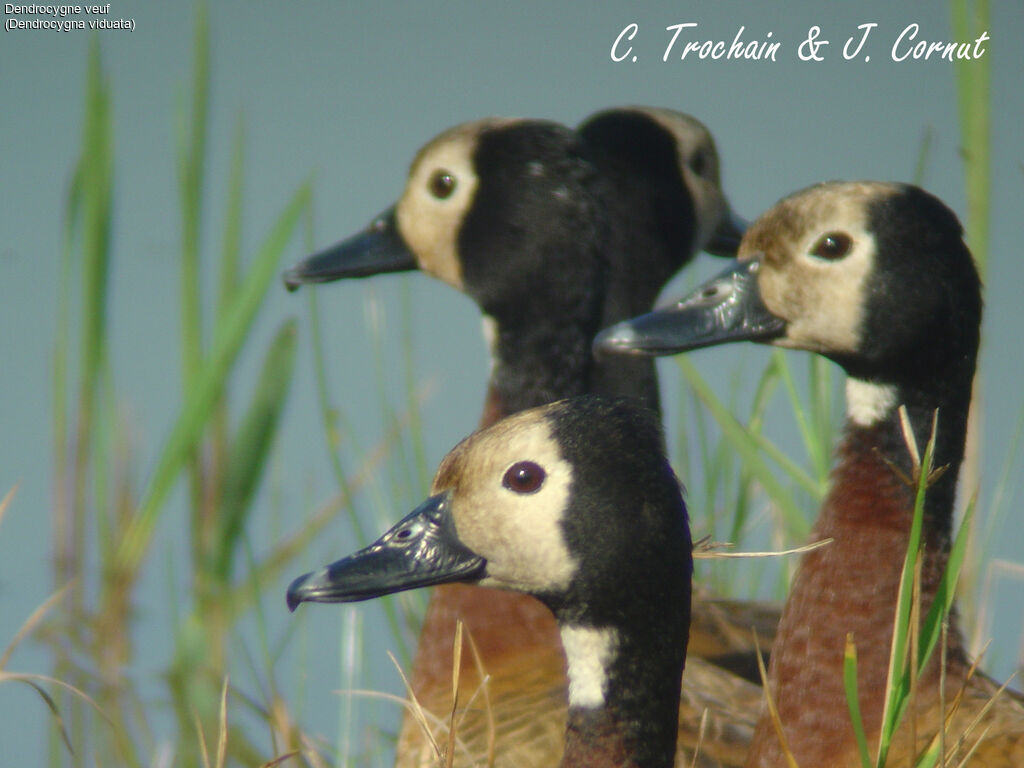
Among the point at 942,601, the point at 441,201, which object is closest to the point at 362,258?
the point at 441,201

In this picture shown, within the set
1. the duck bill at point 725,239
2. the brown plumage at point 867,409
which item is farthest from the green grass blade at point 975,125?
the duck bill at point 725,239

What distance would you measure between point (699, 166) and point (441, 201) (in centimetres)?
78

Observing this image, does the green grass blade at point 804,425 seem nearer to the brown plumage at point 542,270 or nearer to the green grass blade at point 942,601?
the brown plumage at point 542,270

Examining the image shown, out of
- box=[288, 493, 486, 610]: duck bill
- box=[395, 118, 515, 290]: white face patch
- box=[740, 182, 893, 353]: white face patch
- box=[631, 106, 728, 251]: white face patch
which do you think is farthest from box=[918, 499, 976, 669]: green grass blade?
box=[631, 106, 728, 251]: white face patch

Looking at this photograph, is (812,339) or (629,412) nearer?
(629,412)

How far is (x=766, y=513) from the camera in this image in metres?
3.38

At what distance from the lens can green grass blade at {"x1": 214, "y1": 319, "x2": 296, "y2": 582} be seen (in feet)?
8.23

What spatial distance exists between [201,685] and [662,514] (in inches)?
64.6

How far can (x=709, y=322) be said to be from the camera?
2.22 metres

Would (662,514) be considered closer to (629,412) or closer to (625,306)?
(629,412)

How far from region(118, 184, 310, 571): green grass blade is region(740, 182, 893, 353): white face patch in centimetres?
83

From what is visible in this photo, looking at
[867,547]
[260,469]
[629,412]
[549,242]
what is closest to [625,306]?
[549,242]

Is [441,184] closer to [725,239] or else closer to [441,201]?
[441,201]

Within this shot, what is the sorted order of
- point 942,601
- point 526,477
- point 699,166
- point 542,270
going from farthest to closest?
point 699,166
point 542,270
point 526,477
point 942,601
